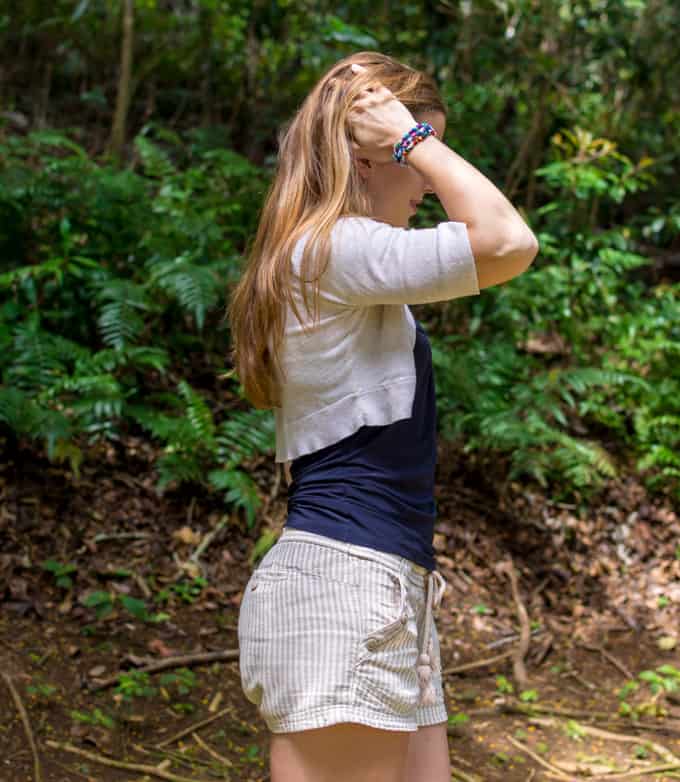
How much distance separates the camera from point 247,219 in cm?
675

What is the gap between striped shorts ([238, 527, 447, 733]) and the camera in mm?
1629

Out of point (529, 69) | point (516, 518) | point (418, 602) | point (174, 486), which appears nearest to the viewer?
point (418, 602)

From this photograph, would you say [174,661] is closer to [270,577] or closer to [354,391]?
[270,577]

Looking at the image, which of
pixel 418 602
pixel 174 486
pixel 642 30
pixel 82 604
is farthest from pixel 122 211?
pixel 642 30

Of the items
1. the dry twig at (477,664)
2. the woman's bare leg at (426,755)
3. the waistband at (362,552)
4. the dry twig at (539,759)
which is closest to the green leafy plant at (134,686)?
the dry twig at (477,664)

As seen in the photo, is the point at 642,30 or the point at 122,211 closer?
the point at 122,211

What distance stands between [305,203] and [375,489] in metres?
0.58

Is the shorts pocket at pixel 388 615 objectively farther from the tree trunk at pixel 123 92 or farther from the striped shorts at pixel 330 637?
the tree trunk at pixel 123 92

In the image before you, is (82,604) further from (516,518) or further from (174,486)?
(516,518)

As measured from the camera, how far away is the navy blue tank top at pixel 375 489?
1.73 m

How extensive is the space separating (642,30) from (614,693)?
21.1 feet

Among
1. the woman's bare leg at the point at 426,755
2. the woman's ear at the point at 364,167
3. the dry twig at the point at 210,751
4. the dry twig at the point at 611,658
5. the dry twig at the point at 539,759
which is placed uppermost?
the woman's ear at the point at 364,167

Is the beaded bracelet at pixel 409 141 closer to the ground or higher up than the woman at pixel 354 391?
higher up

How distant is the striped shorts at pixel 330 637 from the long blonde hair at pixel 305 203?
1.24ft
